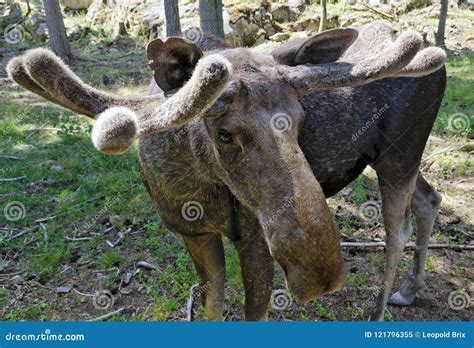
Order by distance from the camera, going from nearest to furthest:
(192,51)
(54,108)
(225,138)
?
(225,138) → (192,51) → (54,108)

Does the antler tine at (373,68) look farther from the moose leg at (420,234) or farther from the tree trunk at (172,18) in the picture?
the tree trunk at (172,18)

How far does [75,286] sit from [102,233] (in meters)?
0.98

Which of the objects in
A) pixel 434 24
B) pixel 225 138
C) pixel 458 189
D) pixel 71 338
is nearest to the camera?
pixel 225 138

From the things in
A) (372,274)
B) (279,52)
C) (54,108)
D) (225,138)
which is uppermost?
(279,52)

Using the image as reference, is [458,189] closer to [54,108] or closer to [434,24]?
[54,108]

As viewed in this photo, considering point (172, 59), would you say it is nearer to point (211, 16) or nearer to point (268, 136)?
point (268, 136)

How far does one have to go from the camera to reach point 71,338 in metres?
3.47

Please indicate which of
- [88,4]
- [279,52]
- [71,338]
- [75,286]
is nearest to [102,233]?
[75,286]

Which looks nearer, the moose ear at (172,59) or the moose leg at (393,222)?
the moose ear at (172,59)

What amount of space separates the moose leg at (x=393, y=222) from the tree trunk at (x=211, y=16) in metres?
6.55

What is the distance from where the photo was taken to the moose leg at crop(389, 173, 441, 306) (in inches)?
191

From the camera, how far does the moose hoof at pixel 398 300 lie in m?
4.92

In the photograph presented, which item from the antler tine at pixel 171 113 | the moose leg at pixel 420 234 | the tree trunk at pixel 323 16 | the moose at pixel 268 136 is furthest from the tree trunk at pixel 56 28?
the antler tine at pixel 171 113

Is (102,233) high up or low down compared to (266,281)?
down
